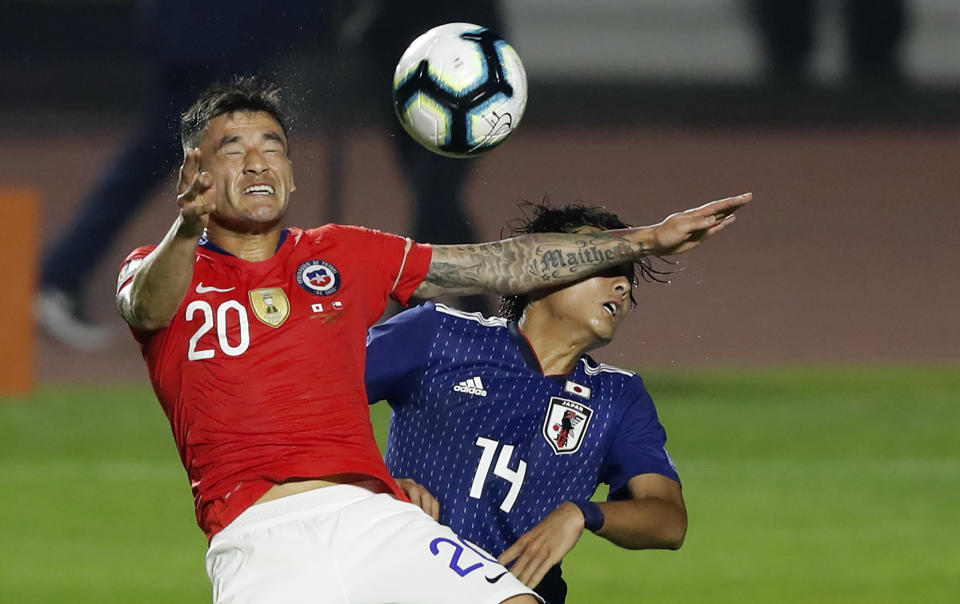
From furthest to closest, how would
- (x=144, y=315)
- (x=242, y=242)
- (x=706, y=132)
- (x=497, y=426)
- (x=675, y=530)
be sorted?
(x=706, y=132) → (x=497, y=426) → (x=675, y=530) → (x=242, y=242) → (x=144, y=315)

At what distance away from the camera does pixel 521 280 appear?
4.75 metres

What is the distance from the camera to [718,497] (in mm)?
8734

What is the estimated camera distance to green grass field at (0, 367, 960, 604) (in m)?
7.05

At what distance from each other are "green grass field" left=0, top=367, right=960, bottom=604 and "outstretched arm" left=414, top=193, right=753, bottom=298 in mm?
2364

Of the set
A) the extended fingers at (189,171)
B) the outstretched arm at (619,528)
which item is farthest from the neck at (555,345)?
the extended fingers at (189,171)

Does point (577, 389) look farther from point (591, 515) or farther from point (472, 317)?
point (591, 515)

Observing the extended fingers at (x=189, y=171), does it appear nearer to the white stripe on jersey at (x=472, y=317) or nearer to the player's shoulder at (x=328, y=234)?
the player's shoulder at (x=328, y=234)

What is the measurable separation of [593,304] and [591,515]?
0.75 meters

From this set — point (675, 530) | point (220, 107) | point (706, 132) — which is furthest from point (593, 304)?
point (706, 132)

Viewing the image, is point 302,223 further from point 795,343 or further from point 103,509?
point 103,509

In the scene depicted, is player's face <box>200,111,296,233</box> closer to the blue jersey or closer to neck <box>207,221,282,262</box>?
neck <box>207,221,282,262</box>

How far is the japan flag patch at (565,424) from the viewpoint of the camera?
484cm

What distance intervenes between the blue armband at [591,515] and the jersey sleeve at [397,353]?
70cm

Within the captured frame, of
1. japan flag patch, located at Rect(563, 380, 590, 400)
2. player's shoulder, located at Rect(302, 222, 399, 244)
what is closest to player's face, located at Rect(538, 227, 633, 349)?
japan flag patch, located at Rect(563, 380, 590, 400)
